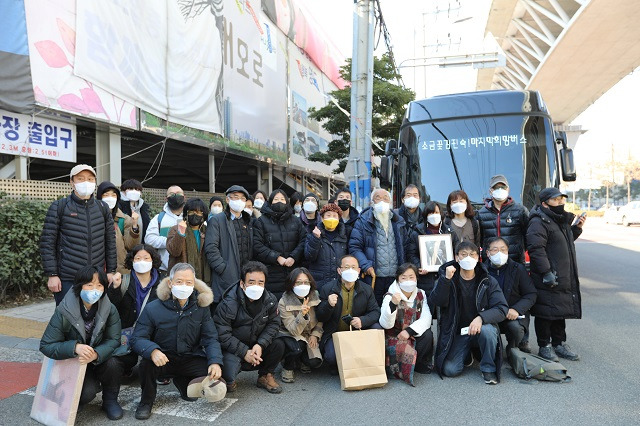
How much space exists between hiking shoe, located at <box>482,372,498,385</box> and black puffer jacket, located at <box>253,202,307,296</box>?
225 cm

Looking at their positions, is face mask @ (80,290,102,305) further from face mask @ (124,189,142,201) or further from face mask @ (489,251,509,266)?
face mask @ (489,251,509,266)

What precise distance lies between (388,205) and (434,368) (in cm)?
172

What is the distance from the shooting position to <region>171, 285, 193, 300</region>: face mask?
147 inches

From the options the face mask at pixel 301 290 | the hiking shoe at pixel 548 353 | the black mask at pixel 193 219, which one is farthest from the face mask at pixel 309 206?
the hiking shoe at pixel 548 353

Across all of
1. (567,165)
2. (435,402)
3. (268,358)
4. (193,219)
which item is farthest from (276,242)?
(567,165)

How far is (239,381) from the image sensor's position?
4.30 metres

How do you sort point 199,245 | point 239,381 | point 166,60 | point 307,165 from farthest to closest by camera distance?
point 307,165 → point 166,60 → point 199,245 → point 239,381

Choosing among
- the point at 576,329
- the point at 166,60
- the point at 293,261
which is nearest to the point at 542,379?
the point at 576,329

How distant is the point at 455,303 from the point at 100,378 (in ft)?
10.2

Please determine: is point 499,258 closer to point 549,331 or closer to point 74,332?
point 549,331

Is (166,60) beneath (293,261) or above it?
above

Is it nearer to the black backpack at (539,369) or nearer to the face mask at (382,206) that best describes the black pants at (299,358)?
the face mask at (382,206)

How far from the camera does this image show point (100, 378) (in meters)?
3.53

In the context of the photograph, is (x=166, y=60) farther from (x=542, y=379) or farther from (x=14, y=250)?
(x=542, y=379)
